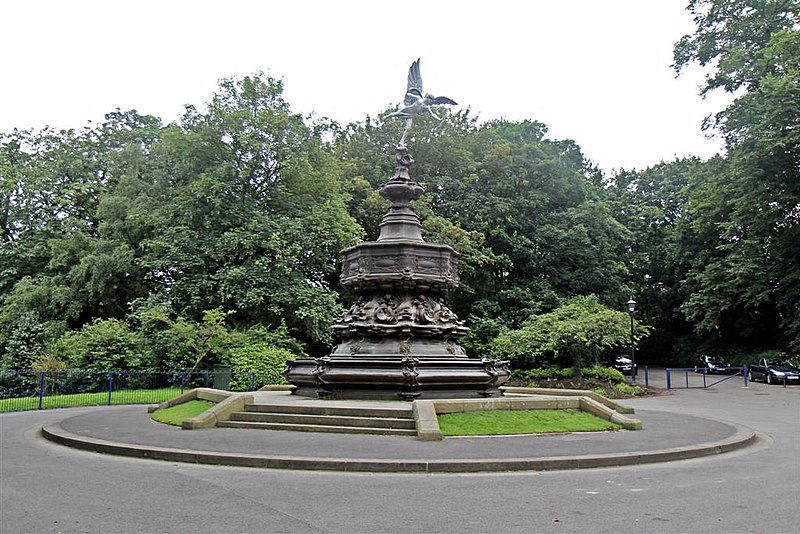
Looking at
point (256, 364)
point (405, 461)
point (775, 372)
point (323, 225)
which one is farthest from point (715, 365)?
point (405, 461)

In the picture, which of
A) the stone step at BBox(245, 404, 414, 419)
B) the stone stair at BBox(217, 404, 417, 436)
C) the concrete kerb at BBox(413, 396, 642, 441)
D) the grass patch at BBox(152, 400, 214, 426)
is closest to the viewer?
the concrete kerb at BBox(413, 396, 642, 441)

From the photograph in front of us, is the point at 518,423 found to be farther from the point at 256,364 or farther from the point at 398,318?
the point at 256,364

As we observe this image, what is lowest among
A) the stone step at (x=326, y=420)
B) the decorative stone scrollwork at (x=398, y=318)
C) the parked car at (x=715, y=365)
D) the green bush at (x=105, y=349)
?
the parked car at (x=715, y=365)

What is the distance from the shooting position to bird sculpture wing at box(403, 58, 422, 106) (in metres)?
18.7

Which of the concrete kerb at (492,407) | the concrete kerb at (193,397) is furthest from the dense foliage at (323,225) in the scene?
the concrete kerb at (492,407)

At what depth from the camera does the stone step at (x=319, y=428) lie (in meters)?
11.7

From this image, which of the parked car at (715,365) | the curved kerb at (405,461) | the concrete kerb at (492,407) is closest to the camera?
the curved kerb at (405,461)

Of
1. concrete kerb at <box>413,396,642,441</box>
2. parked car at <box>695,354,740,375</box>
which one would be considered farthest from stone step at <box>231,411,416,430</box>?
parked car at <box>695,354,740,375</box>

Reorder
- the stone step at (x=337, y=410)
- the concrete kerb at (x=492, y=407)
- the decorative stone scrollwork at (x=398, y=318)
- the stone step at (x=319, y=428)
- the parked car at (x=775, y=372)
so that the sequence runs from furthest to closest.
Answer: the parked car at (x=775, y=372) → the decorative stone scrollwork at (x=398, y=318) → the stone step at (x=337, y=410) → the stone step at (x=319, y=428) → the concrete kerb at (x=492, y=407)

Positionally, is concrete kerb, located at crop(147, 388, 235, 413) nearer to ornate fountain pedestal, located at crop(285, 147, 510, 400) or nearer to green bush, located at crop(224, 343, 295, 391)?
ornate fountain pedestal, located at crop(285, 147, 510, 400)

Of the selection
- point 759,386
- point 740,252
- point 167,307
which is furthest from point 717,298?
point 167,307

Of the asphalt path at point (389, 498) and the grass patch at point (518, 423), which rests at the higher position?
the grass patch at point (518, 423)

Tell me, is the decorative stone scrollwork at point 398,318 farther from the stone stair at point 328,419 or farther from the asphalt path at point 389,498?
the asphalt path at point 389,498

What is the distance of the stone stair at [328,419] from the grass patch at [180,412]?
177cm
